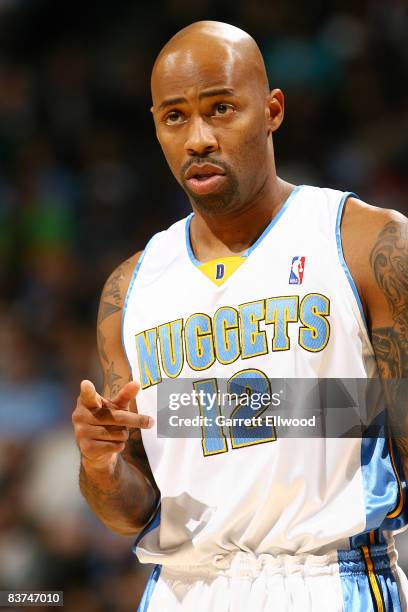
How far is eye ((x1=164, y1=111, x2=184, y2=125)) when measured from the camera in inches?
114

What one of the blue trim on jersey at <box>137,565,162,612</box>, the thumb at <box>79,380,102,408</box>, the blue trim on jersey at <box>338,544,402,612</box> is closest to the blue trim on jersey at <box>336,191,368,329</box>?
the blue trim on jersey at <box>338,544,402,612</box>

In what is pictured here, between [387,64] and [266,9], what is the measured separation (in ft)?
2.89

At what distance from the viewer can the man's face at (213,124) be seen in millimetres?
2816

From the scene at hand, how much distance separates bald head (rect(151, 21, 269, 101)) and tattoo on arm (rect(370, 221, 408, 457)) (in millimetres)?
616

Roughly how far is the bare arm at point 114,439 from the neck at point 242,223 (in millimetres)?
312

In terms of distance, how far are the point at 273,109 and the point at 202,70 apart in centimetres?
29

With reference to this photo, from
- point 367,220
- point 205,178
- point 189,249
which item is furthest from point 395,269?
point 189,249

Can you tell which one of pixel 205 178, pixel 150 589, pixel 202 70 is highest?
pixel 202 70

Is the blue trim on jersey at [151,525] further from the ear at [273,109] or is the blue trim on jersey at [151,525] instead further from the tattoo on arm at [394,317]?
the ear at [273,109]

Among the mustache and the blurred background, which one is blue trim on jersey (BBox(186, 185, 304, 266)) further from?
the blurred background

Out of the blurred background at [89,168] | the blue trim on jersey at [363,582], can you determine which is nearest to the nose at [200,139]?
the blue trim on jersey at [363,582]

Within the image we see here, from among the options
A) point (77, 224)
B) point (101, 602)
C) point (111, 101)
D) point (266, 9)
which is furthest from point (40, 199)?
point (101, 602)

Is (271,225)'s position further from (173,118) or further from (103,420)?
(103,420)

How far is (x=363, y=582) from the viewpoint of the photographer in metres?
2.67
